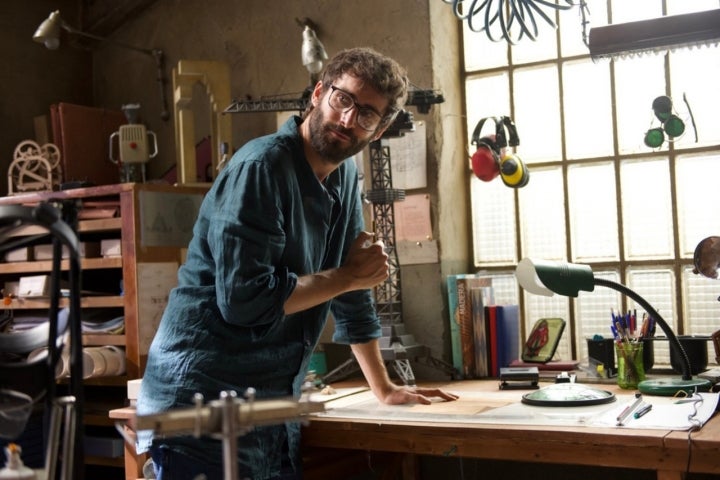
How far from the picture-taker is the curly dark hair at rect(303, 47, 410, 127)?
182cm

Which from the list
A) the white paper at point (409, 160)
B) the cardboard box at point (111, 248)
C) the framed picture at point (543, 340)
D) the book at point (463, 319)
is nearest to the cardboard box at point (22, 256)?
the cardboard box at point (111, 248)

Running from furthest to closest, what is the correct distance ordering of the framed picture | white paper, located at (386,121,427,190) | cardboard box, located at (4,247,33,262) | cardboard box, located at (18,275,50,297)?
1. cardboard box, located at (4,247,33,262)
2. cardboard box, located at (18,275,50,297)
3. white paper, located at (386,121,427,190)
4. the framed picture

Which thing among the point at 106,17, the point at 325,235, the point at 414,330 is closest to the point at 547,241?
the point at 414,330

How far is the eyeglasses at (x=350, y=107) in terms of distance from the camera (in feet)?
5.94

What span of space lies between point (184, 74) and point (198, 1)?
0.46 m

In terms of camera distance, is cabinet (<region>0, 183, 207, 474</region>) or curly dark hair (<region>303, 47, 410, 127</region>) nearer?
curly dark hair (<region>303, 47, 410, 127</region>)

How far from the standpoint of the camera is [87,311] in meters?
3.06

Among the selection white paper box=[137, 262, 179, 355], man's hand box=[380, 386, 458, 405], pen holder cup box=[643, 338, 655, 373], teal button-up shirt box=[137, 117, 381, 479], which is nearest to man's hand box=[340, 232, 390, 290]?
teal button-up shirt box=[137, 117, 381, 479]

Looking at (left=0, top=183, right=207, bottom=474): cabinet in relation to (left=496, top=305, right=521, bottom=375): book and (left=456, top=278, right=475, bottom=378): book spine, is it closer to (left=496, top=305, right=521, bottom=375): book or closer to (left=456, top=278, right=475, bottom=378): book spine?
(left=456, top=278, right=475, bottom=378): book spine

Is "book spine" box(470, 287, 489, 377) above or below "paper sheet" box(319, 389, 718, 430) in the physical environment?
above

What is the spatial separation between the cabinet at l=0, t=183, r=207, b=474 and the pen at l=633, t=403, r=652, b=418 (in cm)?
165

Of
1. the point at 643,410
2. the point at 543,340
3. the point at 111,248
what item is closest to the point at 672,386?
the point at 643,410

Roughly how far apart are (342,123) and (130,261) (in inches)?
52.2

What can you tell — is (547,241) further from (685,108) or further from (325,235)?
(325,235)
